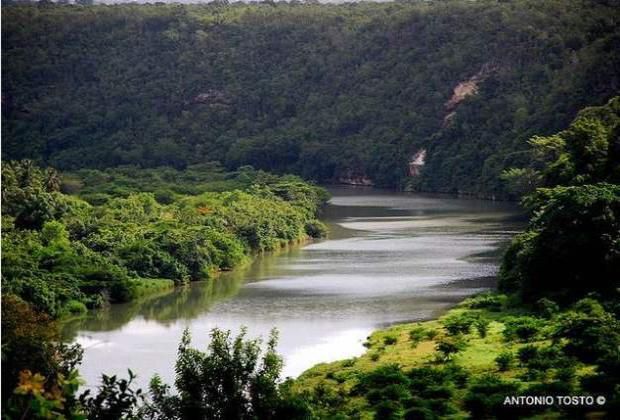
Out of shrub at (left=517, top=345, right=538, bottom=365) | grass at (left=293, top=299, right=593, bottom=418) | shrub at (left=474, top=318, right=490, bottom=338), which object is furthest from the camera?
shrub at (left=474, top=318, right=490, bottom=338)

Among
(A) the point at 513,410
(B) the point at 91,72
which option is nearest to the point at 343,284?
(A) the point at 513,410

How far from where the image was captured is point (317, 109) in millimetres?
160000

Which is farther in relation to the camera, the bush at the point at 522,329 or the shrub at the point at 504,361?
the bush at the point at 522,329

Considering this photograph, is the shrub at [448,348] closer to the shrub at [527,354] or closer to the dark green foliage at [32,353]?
the shrub at [527,354]

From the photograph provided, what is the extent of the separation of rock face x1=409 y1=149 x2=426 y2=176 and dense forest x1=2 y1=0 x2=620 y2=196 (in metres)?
0.41

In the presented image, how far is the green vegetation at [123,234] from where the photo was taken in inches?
2084

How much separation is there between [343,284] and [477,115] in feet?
267

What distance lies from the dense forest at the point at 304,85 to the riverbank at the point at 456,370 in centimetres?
7003

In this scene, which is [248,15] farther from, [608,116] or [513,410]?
[513,410]

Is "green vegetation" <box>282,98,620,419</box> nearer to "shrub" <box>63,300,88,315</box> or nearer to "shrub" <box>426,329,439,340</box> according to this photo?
"shrub" <box>426,329,439,340</box>

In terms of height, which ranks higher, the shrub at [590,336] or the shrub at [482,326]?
the shrub at [590,336]

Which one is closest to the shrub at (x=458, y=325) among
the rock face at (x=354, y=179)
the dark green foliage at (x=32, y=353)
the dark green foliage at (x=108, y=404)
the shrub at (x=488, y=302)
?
the shrub at (x=488, y=302)

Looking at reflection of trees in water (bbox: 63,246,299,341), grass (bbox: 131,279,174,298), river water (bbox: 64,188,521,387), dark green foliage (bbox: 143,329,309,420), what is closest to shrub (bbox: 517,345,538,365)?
river water (bbox: 64,188,521,387)

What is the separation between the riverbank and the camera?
3094 cm
